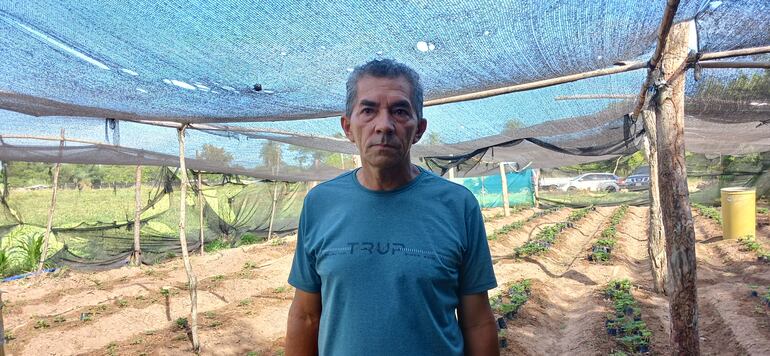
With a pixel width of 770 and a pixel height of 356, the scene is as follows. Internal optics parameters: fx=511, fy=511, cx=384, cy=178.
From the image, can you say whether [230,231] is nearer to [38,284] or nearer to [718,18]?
[38,284]

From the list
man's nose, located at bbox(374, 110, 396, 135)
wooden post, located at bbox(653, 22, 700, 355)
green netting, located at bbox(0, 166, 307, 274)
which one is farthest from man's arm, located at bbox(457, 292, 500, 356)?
green netting, located at bbox(0, 166, 307, 274)

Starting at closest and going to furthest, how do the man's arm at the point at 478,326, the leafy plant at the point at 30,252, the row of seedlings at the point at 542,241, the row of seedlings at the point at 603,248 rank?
the man's arm at the point at 478,326
the row of seedlings at the point at 603,248
the leafy plant at the point at 30,252
the row of seedlings at the point at 542,241

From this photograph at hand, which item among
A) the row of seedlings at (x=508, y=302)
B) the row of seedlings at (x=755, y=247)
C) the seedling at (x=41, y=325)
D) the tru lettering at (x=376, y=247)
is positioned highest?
the tru lettering at (x=376, y=247)

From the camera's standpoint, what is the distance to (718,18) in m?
3.12

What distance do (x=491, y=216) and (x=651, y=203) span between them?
420 inches

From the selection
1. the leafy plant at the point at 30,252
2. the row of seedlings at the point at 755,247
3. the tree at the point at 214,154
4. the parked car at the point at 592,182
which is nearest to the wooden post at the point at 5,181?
the leafy plant at the point at 30,252

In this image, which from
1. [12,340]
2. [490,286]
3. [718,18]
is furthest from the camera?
[12,340]

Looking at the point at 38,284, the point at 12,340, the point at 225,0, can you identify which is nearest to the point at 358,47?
the point at 225,0

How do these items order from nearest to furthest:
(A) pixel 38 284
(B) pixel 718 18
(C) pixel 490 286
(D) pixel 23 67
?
(C) pixel 490 286 → (D) pixel 23 67 → (B) pixel 718 18 → (A) pixel 38 284

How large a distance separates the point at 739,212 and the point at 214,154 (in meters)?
10.0

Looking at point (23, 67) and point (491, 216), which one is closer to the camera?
point (23, 67)

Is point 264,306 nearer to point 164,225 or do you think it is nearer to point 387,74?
point 164,225

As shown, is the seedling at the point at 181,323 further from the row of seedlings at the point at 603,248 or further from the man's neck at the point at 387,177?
the row of seedlings at the point at 603,248

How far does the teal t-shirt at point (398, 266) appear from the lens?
4.15ft
